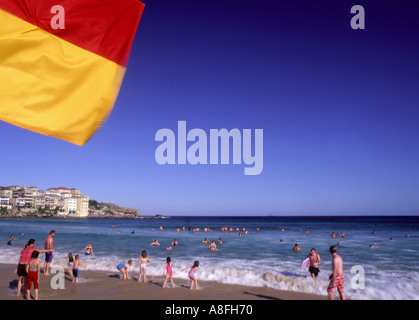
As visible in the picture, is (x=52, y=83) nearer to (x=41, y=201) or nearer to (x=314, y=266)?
(x=314, y=266)

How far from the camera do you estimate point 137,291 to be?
409 inches

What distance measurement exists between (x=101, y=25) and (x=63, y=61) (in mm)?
601

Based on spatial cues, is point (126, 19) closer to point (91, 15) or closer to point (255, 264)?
point (91, 15)

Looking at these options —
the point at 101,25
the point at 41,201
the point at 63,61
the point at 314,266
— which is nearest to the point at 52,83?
the point at 63,61

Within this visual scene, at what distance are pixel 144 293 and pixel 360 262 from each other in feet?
49.4

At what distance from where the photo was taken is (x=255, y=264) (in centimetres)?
1775

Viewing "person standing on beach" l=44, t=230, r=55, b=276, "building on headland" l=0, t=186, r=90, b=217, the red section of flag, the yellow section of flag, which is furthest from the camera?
"building on headland" l=0, t=186, r=90, b=217

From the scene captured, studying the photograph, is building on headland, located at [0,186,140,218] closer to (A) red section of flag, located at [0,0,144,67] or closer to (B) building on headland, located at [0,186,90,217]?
(B) building on headland, located at [0,186,90,217]

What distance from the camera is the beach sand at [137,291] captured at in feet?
31.5

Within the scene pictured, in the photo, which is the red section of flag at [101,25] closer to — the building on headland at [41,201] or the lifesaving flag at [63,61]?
the lifesaving flag at [63,61]

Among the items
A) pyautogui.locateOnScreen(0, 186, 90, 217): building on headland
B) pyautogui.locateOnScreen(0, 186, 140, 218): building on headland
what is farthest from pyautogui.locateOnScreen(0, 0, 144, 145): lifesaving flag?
pyautogui.locateOnScreen(0, 186, 90, 217): building on headland

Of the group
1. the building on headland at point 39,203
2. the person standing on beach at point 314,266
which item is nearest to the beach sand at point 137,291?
the person standing on beach at point 314,266

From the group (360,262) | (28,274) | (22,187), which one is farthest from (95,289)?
(22,187)

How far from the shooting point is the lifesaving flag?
306cm
